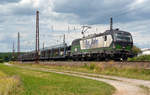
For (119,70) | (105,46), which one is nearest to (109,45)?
(105,46)

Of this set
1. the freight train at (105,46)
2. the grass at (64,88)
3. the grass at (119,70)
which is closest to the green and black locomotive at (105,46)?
the freight train at (105,46)

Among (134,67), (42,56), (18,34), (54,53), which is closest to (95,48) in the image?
(134,67)

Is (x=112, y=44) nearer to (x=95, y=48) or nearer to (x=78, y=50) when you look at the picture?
(x=95, y=48)

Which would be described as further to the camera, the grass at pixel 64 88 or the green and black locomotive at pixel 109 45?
the green and black locomotive at pixel 109 45

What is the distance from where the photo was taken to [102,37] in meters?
31.3

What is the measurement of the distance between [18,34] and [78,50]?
50.6 m

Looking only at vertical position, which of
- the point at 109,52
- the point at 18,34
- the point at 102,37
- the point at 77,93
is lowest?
the point at 77,93

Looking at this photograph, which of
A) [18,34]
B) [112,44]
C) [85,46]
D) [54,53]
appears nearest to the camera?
[112,44]

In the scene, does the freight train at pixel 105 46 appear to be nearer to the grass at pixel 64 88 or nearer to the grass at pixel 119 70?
the grass at pixel 119 70

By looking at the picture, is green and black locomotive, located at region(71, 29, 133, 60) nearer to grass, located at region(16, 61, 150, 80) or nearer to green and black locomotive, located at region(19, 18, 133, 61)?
green and black locomotive, located at region(19, 18, 133, 61)

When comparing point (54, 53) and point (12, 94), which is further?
point (54, 53)

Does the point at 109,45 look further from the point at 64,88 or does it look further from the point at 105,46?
the point at 64,88

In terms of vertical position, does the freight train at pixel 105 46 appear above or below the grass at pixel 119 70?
above

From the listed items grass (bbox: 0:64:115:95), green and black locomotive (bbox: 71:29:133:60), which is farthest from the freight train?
grass (bbox: 0:64:115:95)
